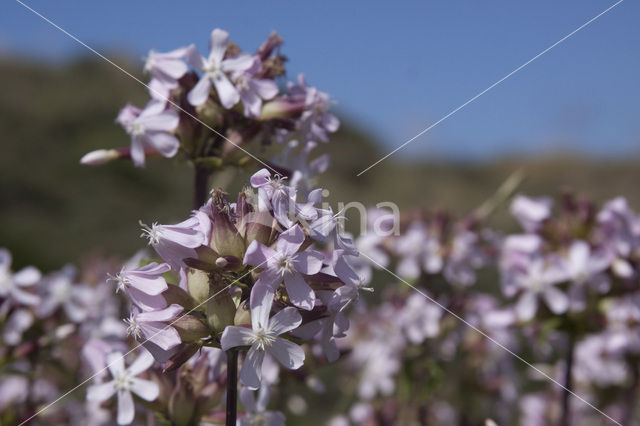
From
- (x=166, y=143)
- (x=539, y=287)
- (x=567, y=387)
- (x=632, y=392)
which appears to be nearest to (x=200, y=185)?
(x=166, y=143)

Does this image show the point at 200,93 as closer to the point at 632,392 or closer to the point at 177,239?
the point at 177,239

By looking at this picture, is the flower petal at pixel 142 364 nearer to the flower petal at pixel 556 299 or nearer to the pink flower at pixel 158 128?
the pink flower at pixel 158 128

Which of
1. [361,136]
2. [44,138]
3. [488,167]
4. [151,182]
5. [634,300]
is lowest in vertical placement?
[488,167]

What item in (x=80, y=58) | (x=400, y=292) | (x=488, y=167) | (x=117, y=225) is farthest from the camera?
(x=488, y=167)

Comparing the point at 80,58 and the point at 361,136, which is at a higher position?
the point at 80,58

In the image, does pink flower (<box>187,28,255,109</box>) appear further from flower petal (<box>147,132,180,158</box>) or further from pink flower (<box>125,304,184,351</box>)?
pink flower (<box>125,304,184,351</box>)

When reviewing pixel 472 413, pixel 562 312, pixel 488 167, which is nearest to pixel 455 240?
pixel 562 312

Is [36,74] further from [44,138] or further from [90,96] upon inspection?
[44,138]

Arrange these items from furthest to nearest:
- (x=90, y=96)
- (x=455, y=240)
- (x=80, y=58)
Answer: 1. (x=80, y=58)
2. (x=90, y=96)
3. (x=455, y=240)
